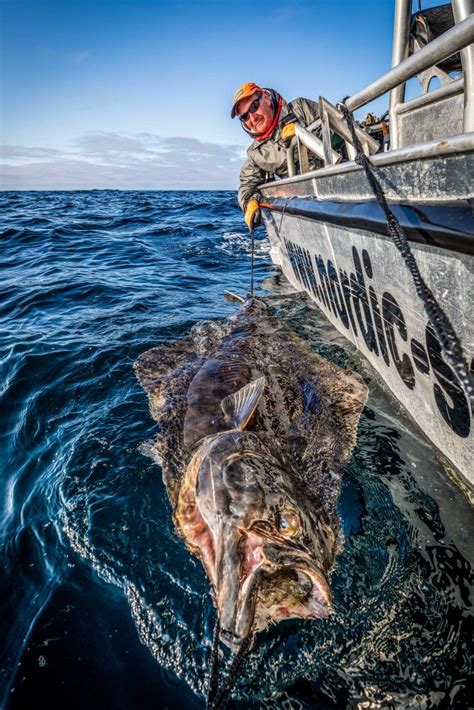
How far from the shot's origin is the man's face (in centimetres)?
533

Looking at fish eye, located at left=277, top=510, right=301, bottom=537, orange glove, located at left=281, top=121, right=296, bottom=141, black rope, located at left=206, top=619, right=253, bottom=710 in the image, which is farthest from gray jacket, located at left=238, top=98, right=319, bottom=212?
black rope, located at left=206, top=619, right=253, bottom=710

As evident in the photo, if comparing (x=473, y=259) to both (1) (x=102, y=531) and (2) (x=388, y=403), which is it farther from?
(1) (x=102, y=531)

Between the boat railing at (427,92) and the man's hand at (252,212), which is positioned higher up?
the boat railing at (427,92)

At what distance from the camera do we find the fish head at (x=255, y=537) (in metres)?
1.38

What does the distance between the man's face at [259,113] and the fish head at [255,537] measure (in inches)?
200

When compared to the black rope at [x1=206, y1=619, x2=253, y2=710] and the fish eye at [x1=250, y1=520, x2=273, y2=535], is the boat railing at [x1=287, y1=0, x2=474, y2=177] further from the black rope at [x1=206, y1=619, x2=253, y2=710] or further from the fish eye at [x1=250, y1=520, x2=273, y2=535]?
the black rope at [x1=206, y1=619, x2=253, y2=710]

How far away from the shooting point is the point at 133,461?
2.62 metres

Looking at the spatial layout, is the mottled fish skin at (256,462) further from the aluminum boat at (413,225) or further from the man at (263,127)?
the man at (263,127)

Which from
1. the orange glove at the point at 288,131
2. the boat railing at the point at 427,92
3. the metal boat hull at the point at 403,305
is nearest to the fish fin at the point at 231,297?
the metal boat hull at the point at 403,305

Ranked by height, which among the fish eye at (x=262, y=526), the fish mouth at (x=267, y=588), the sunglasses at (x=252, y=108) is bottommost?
the fish mouth at (x=267, y=588)

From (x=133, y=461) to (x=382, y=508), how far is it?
5.03 ft

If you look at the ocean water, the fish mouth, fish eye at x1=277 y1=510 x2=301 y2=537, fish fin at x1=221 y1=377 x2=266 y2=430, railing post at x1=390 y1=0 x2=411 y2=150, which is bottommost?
the ocean water

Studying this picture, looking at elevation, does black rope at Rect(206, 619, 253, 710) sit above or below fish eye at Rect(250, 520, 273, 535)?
below

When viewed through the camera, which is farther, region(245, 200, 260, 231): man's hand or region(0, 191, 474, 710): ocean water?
region(245, 200, 260, 231): man's hand
